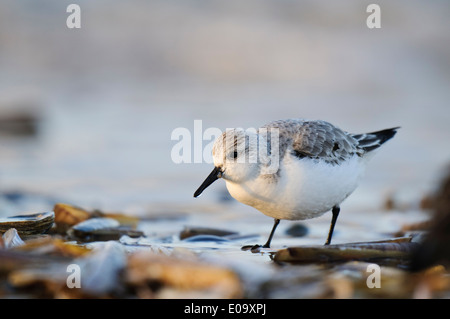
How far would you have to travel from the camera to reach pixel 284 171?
5004mm

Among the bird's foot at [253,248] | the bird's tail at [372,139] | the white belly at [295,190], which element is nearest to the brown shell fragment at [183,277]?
the white belly at [295,190]

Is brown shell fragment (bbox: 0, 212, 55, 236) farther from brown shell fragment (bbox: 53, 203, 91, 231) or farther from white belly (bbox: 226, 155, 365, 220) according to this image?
white belly (bbox: 226, 155, 365, 220)

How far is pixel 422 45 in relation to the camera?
14.2m

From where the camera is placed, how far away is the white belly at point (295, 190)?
16.3 feet

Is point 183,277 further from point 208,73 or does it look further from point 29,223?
point 208,73

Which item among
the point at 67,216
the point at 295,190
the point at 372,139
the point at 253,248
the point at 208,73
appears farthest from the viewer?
the point at 208,73

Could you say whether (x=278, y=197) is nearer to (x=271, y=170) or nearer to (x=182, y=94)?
(x=271, y=170)

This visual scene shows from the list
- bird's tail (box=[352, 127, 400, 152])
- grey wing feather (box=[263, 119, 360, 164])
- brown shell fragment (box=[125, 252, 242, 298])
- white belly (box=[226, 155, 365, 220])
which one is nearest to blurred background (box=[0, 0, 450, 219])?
bird's tail (box=[352, 127, 400, 152])

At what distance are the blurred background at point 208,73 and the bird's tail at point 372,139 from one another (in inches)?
143

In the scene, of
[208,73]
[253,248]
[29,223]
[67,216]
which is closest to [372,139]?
[253,248]

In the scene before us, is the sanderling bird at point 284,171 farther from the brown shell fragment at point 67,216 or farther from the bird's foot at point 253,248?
the brown shell fragment at point 67,216

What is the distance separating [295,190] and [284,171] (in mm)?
189

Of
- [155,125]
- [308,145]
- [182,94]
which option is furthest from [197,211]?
[182,94]

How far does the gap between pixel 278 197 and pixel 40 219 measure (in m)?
2.09
